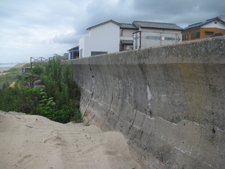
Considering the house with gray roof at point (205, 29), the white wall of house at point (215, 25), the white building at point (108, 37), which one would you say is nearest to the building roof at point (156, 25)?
the white building at point (108, 37)

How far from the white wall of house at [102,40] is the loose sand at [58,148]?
23840mm

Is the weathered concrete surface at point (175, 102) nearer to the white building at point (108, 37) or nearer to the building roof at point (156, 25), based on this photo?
the white building at point (108, 37)

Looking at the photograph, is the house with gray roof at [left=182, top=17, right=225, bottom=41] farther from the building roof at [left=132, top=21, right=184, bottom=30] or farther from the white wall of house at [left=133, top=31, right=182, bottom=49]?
the white wall of house at [left=133, top=31, right=182, bottom=49]

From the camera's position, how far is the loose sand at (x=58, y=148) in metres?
2.96

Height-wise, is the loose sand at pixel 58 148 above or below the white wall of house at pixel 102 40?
below

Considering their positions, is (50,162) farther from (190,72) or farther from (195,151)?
(190,72)

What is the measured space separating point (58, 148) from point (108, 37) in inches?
1058

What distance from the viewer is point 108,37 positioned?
2930cm

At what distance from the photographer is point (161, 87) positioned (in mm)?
2977

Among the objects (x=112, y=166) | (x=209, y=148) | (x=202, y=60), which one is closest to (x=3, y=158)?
(x=112, y=166)

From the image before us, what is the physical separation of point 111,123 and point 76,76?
4.48 m

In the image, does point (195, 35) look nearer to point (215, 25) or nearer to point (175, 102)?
point (215, 25)

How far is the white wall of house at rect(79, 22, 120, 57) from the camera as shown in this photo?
91.2 ft

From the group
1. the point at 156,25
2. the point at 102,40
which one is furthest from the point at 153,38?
the point at 156,25
